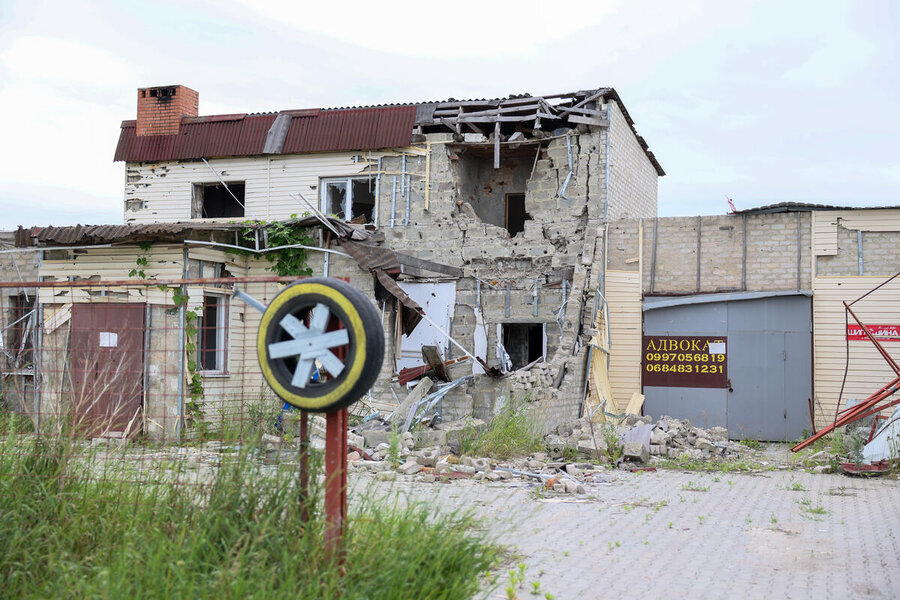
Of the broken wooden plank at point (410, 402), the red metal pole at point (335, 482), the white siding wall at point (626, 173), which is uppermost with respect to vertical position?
the white siding wall at point (626, 173)

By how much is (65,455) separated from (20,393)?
1.40 meters

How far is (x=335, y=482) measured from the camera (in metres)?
4.27

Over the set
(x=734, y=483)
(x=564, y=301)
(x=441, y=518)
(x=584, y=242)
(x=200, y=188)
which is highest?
(x=200, y=188)

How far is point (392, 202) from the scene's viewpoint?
18469 millimetres

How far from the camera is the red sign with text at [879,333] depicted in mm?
14836

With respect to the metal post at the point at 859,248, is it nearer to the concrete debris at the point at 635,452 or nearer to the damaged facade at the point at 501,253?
the damaged facade at the point at 501,253

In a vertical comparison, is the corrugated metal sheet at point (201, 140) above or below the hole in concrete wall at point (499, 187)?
above

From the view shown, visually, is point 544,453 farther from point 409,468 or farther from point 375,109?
point 375,109

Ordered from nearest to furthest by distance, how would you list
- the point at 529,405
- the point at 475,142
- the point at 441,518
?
the point at 441,518, the point at 529,405, the point at 475,142

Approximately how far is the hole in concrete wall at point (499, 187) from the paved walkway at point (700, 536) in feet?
33.6

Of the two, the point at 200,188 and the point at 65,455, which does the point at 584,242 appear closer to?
the point at 200,188

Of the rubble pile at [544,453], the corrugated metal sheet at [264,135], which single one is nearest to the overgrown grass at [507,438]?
the rubble pile at [544,453]

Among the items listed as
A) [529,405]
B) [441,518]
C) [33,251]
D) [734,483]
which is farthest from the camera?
[33,251]

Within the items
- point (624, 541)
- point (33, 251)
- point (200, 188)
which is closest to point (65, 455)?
point (624, 541)
